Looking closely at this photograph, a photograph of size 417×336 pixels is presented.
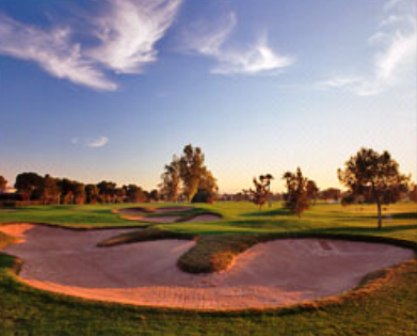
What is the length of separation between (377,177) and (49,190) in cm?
6671

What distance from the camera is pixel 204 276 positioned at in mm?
13648

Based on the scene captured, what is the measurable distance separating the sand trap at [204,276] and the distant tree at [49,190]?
54.0 m

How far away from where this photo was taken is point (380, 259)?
15.8 m

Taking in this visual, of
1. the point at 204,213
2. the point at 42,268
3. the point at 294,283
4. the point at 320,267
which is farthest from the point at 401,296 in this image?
the point at 204,213

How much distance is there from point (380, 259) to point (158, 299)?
1167cm

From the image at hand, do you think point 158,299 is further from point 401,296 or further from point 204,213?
point 204,213

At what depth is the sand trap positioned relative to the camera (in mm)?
11406

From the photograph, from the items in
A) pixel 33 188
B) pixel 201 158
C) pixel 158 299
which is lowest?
pixel 158 299

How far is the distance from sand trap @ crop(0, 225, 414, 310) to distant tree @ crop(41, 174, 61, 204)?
2124 inches

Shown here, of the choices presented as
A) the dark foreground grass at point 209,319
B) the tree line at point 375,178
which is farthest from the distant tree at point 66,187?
the dark foreground grass at point 209,319

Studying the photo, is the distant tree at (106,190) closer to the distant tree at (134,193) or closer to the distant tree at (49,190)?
the distant tree at (134,193)

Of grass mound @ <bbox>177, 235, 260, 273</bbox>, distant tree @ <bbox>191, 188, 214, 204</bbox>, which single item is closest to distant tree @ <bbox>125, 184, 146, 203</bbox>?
distant tree @ <bbox>191, 188, 214, 204</bbox>

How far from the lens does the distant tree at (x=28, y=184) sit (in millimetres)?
71750

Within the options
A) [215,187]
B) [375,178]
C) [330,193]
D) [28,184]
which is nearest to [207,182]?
[215,187]
